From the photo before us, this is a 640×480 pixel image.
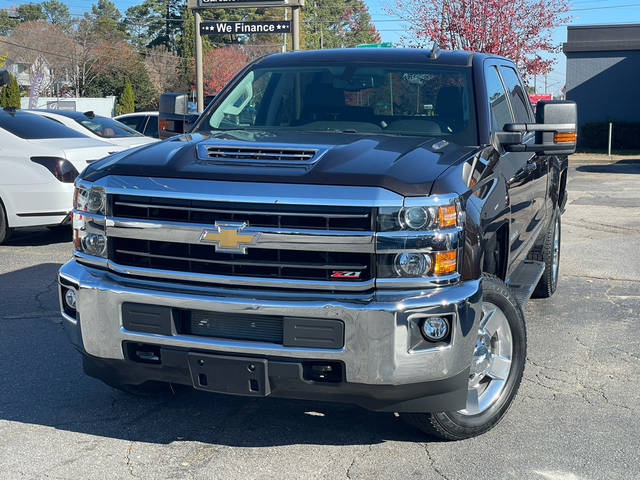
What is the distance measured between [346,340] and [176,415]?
1.41 meters

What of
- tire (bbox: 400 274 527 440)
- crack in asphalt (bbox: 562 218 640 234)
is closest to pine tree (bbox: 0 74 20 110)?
crack in asphalt (bbox: 562 218 640 234)

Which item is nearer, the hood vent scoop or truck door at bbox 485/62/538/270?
the hood vent scoop

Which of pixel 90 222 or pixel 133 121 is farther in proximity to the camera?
pixel 133 121

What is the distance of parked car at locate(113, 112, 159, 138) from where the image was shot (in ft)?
59.0

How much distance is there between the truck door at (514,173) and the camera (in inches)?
186

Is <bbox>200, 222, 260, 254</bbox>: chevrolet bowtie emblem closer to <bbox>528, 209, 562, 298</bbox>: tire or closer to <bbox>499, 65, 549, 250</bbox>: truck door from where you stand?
<bbox>499, 65, 549, 250</bbox>: truck door

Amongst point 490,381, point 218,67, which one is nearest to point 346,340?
point 490,381

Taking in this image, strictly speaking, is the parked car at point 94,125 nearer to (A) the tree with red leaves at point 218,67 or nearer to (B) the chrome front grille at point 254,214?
(B) the chrome front grille at point 254,214

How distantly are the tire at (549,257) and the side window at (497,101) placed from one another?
5.12ft

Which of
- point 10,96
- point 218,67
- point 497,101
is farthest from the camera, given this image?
point 218,67

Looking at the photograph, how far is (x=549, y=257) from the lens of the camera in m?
6.79

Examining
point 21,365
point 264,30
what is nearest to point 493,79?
point 21,365

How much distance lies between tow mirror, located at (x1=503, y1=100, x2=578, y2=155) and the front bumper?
1.28 m

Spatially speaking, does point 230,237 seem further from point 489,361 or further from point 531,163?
point 531,163
